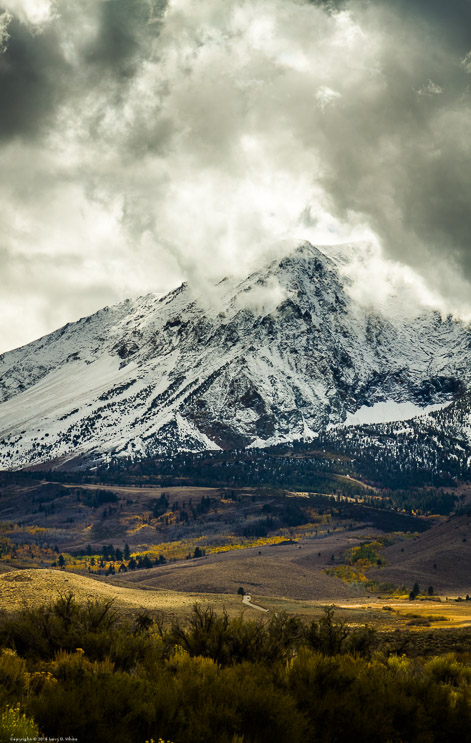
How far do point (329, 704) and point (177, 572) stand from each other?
10925 cm

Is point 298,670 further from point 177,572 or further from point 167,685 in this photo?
point 177,572

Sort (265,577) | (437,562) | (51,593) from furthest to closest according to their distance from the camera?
1. (437,562)
2. (265,577)
3. (51,593)

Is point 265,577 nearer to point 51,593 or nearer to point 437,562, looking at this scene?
point 437,562

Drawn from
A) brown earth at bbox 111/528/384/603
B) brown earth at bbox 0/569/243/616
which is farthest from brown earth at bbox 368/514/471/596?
brown earth at bbox 0/569/243/616

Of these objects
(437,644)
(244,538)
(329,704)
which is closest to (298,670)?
(329,704)

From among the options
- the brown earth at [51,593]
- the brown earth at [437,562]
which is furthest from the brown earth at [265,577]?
the brown earth at [51,593]

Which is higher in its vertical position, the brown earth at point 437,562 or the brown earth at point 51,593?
the brown earth at point 51,593

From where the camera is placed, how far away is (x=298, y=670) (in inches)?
463

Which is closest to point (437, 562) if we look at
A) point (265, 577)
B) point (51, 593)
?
point (265, 577)

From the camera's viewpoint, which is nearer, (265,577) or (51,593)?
(51,593)

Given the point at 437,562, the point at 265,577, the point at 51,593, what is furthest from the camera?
the point at 437,562

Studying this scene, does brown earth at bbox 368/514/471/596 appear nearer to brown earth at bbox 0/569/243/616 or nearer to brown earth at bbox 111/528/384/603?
brown earth at bbox 111/528/384/603

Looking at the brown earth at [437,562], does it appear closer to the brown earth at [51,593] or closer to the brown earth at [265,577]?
the brown earth at [265,577]

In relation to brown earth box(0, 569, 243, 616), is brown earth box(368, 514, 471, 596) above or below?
below
